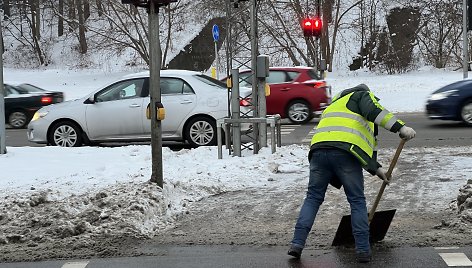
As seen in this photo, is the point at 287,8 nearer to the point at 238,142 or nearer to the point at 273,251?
the point at 238,142

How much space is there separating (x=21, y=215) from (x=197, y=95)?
7.46m

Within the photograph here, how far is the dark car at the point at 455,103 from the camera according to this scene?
1739 cm

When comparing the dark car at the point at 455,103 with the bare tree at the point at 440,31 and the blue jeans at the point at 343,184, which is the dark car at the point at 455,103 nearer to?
the blue jeans at the point at 343,184

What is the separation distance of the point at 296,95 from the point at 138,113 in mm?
6663

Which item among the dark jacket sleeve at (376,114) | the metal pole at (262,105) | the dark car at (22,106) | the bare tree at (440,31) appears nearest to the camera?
the dark jacket sleeve at (376,114)

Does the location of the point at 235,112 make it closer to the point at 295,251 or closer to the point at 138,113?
the point at 138,113

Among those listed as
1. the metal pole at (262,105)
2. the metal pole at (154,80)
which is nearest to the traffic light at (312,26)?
the metal pole at (262,105)

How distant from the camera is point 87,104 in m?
15.2

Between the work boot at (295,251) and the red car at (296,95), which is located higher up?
the red car at (296,95)

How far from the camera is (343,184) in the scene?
6344 millimetres

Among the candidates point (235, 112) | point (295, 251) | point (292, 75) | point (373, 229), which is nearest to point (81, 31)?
point (292, 75)

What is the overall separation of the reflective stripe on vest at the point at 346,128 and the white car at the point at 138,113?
27.9 feet

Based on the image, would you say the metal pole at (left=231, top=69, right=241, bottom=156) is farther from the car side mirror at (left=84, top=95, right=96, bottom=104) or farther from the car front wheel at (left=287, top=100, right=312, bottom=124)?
the car front wheel at (left=287, top=100, right=312, bottom=124)

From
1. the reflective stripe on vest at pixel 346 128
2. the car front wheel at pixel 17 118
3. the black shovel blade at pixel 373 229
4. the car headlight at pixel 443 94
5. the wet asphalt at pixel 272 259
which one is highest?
the reflective stripe on vest at pixel 346 128
